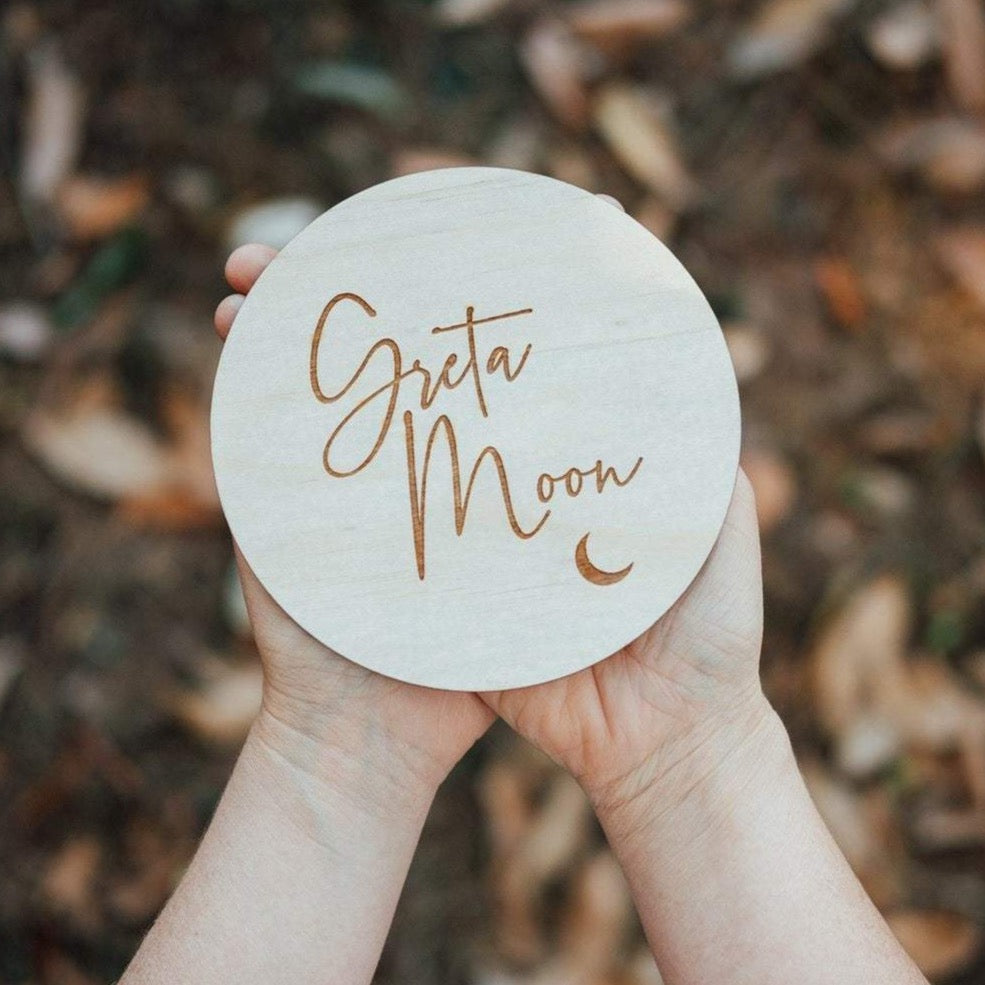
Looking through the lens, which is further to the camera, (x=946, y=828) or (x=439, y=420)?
(x=946, y=828)

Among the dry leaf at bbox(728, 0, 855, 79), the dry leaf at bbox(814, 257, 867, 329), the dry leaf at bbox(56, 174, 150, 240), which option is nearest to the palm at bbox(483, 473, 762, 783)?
the dry leaf at bbox(814, 257, 867, 329)

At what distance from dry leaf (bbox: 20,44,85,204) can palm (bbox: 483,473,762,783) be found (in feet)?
3.68

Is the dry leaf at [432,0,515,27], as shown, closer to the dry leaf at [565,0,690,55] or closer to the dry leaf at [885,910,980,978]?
the dry leaf at [565,0,690,55]

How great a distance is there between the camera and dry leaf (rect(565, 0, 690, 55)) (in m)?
1.77

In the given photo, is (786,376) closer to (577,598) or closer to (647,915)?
(577,598)

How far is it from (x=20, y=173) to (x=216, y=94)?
329 mm

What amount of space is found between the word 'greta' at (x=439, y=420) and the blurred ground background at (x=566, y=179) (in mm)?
570

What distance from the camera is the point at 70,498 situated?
1.71 metres

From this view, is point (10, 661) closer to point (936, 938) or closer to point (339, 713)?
point (339, 713)

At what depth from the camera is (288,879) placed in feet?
3.80

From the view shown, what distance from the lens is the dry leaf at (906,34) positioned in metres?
1.75

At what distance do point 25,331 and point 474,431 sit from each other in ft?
2.97

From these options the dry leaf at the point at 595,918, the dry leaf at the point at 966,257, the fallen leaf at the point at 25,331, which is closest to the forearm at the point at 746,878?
the dry leaf at the point at 595,918

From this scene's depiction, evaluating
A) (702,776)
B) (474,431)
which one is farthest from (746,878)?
(474,431)
